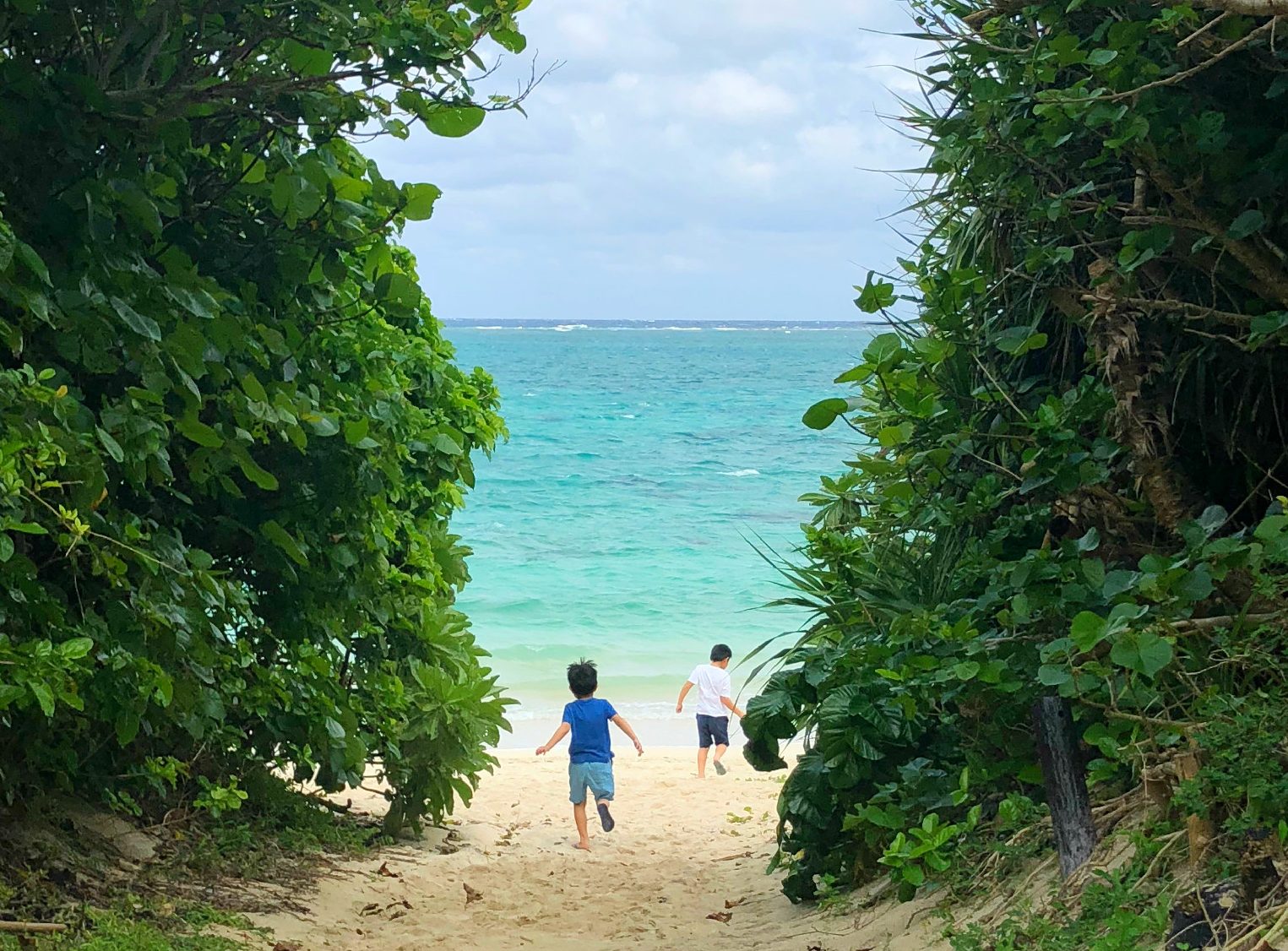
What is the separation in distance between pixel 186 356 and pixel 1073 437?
2.53 meters

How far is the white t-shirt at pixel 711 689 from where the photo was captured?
410 inches

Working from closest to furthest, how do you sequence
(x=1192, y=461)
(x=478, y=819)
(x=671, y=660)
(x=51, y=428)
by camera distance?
(x=51, y=428)
(x=1192, y=461)
(x=478, y=819)
(x=671, y=660)

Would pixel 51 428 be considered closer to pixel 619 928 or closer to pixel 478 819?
pixel 619 928

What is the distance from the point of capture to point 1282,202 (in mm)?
3236

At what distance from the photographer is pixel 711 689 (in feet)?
34.8

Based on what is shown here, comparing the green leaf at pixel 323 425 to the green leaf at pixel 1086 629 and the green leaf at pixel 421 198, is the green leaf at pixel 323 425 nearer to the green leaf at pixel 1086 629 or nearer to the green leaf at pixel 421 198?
the green leaf at pixel 421 198

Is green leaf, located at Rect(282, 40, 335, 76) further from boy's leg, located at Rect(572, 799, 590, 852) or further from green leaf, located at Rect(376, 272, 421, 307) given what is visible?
boy's leg, located at Rect(572, 799, 590, 852)

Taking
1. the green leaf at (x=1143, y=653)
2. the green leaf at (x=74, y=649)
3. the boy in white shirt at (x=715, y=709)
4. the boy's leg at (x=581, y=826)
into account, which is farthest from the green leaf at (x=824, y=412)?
the boy in white shirt at (x=715, y=709)

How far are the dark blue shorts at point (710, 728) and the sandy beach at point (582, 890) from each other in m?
1.01

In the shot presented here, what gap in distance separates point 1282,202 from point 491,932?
4094 millimetres

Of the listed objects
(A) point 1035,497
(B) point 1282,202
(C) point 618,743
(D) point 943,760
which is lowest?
(C) point 618,743

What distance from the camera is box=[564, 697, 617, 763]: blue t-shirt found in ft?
26.7

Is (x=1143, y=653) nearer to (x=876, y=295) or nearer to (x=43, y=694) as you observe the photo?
(x=876, y=295)

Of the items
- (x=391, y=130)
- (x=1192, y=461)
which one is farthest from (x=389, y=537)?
(x=1192, y=461)
